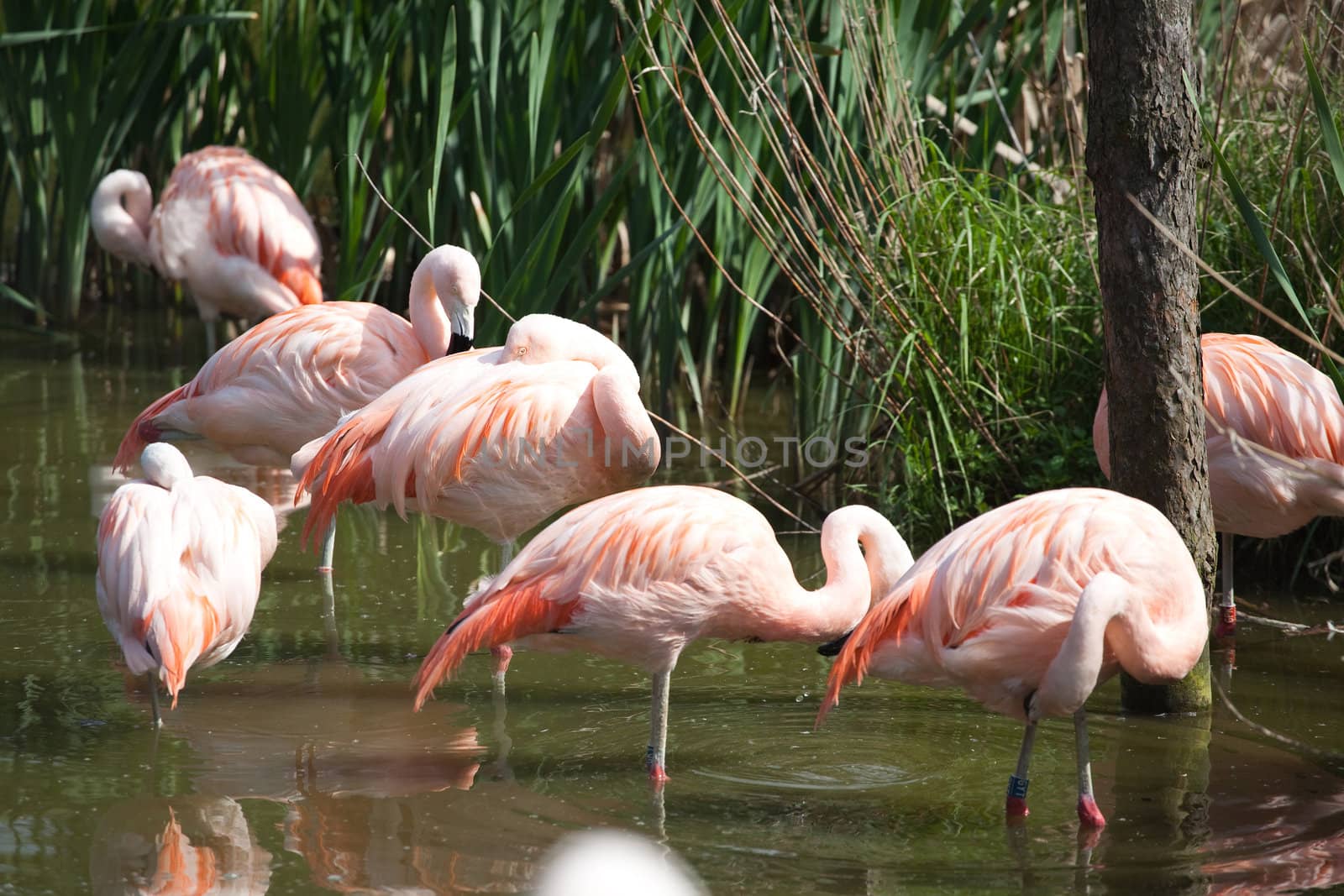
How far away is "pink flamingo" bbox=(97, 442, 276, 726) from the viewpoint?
3355 mm

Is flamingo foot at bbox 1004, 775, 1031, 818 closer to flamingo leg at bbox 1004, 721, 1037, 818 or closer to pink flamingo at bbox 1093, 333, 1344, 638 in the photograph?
flamingo leg at bbox 1004, 721, 1037, 818

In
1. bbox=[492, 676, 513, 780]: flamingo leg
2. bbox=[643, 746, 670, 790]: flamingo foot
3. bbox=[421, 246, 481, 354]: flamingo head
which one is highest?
bbox=[421, 246, 481, 354]: flamingo head

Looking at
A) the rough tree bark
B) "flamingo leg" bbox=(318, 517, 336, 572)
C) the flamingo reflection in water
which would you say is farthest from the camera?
"flamingo leg" bbox=(318, 517, 336, 572)

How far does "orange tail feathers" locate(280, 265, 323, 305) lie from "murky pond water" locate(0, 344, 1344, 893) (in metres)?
2.65

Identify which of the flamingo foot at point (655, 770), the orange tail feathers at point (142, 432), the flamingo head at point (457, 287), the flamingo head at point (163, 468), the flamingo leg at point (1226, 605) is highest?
the flamingo head at point (457, 287)

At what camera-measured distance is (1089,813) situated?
9.57 feet

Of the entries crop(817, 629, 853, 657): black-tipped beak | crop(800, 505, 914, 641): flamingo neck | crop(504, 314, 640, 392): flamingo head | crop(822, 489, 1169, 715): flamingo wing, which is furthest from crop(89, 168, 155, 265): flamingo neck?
crop(822, 489, 1169, 715): flamingo wing

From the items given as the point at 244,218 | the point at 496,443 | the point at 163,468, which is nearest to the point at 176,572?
the point at 163,468

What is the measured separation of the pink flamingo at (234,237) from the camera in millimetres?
6891

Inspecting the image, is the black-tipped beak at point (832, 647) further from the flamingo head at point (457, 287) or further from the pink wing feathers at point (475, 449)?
the flamingo head at point (457, 287)

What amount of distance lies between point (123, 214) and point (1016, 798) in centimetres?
576

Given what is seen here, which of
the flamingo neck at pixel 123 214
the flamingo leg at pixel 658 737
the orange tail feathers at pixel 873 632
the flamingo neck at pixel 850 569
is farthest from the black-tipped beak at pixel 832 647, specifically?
the flamingo neck at pixel 123 214

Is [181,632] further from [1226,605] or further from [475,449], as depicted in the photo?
[1226,605]

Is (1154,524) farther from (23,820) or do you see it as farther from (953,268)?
(23,820)
